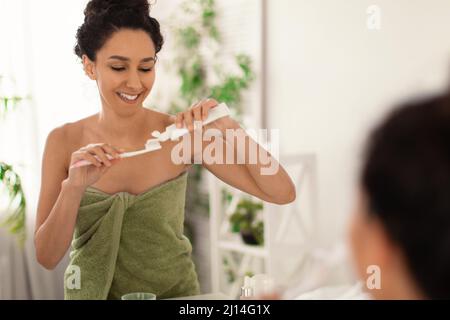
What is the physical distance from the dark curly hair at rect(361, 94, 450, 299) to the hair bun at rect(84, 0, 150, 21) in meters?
0.68

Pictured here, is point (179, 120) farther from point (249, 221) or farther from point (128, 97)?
point (249, 221)

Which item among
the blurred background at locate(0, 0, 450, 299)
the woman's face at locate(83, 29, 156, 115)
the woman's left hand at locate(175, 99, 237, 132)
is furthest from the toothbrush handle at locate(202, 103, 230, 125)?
the blurred background at locate(0, 0, 450, 299)

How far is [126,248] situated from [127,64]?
0.29 metres

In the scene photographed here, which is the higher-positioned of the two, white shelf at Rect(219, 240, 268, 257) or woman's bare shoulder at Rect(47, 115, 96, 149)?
woman's bare shoulder at Rect(47, 115, 96, 149)

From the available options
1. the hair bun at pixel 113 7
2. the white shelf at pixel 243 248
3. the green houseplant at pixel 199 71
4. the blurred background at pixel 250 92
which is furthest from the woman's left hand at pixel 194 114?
the green houseplant at pixel 199 71

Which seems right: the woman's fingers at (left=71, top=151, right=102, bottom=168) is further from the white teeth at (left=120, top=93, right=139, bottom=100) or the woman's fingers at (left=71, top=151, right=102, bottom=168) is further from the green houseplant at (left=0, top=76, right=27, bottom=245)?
the green houseplant at (left=0, top=76, right=27, bottom=245)

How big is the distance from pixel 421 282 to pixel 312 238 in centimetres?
142

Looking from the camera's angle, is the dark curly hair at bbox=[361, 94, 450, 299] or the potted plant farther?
the potted plant

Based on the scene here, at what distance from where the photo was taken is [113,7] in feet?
2.93

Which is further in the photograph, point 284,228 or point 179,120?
point 284,228

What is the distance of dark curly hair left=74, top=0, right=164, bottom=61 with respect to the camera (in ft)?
2.93

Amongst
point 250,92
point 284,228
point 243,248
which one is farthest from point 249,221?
point 250,92

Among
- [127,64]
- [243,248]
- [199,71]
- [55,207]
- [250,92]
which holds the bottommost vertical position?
[243,248]

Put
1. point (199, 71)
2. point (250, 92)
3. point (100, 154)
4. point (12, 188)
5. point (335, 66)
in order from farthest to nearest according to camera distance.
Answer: point (199, 71) → point (250, 92) → point (335, 66) → point (12, 188) → point (100, 154)
